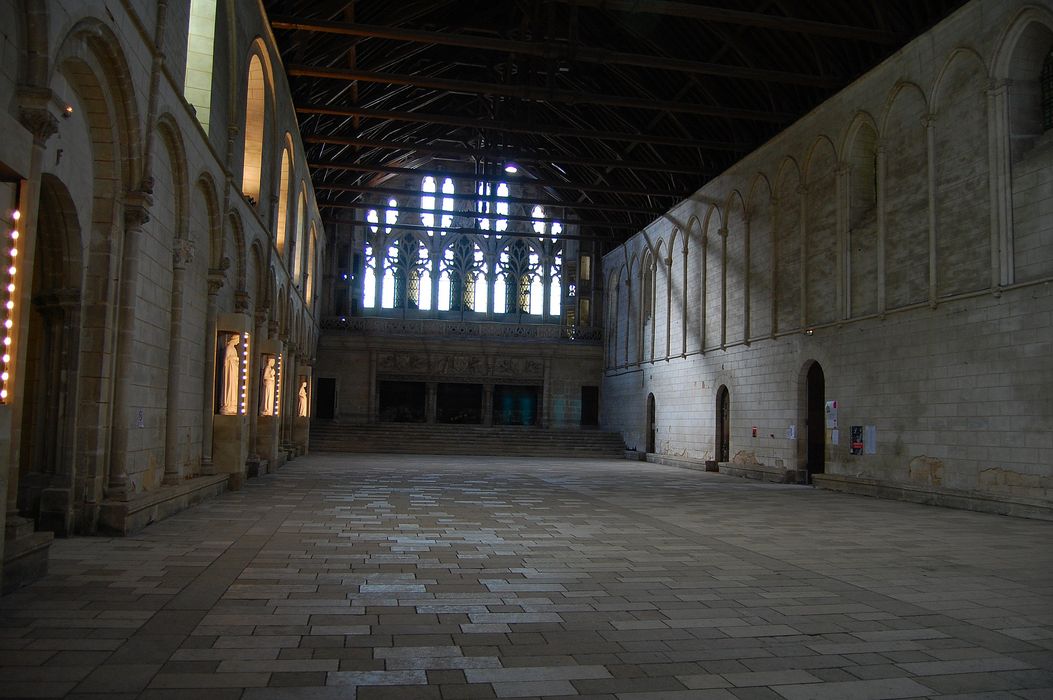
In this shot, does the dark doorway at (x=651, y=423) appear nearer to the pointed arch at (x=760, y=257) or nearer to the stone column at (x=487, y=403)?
the stone column at (x=487, y=403)

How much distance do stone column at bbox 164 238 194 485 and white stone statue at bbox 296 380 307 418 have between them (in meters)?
15.3

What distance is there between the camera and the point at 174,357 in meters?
11.4

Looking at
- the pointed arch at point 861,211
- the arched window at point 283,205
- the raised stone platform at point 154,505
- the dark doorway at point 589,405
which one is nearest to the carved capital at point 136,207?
the raised stone platform at point 154,505

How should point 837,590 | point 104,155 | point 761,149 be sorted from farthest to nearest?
point 761,149
point 104,155
point 837,590

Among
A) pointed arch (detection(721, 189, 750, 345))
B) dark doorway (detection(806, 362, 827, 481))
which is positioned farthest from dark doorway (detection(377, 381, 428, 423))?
dark doorway (detection(806, 362, 827, 481))

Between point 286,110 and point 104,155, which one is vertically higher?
point 286,110

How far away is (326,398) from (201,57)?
25763mm

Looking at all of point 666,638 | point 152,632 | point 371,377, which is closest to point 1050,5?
point 666,638

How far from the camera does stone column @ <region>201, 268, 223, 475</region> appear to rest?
13367 mm

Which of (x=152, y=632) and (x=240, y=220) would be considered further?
(x=240, y=220)

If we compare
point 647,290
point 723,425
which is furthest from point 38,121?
point 647,290

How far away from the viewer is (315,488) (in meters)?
14.8

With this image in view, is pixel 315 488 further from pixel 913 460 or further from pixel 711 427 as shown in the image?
pixel 711 427

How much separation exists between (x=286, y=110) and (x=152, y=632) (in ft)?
58.8
